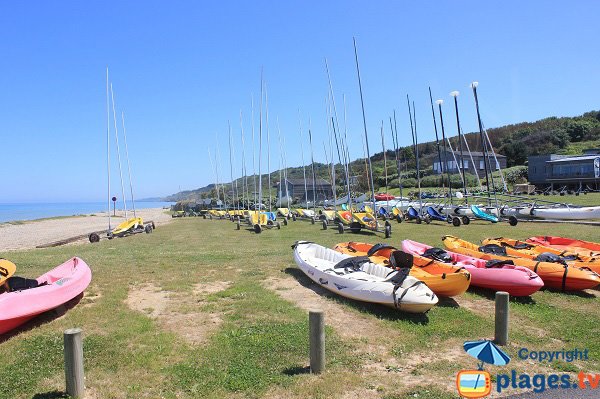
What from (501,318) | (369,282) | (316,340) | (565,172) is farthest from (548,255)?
(565,172)

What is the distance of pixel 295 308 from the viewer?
8.38 meters

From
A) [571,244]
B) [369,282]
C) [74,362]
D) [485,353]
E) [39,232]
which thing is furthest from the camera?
[39,232]

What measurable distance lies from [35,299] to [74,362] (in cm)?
283

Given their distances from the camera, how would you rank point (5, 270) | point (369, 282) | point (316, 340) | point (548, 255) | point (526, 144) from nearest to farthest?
1. point (316, 340)
2. point (369, 282)
3. point (5, 270)
4. point (548, 255)
5. point (526, 144)

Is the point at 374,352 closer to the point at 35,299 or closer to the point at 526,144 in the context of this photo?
the point at 35,299

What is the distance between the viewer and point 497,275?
9.41 metres

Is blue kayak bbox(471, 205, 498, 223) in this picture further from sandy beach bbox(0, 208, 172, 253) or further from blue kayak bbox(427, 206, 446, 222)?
sandy beach bbox(0, 208, 172, 253)

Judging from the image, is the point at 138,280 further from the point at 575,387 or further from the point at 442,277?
the point at 575,387

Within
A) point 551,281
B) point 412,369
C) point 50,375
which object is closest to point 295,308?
point 412,369

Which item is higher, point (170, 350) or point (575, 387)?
point (170, 350)

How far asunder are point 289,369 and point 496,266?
6.31 m

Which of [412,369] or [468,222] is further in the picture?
[468,222]

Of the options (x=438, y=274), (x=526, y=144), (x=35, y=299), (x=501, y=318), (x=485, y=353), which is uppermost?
(x=526, y=144)

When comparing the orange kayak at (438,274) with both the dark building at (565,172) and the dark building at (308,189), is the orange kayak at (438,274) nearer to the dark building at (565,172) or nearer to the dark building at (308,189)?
the dark building at (565,172)
